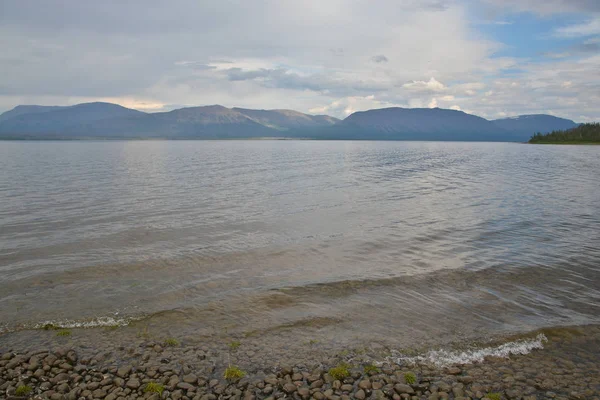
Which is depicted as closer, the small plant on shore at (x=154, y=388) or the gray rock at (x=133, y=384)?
the small plant on shore at (x=154, y=388)

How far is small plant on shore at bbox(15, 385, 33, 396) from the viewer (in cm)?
929

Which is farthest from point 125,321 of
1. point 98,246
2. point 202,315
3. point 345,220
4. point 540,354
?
point 345,220

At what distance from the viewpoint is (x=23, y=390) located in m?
9.38

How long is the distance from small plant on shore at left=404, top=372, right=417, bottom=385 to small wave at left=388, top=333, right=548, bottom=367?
0.87m

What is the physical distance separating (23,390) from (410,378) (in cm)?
972

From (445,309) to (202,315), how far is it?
9227mm

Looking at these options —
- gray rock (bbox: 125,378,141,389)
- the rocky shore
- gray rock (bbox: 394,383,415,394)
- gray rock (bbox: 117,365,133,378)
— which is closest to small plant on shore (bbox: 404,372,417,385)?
the rocky shore

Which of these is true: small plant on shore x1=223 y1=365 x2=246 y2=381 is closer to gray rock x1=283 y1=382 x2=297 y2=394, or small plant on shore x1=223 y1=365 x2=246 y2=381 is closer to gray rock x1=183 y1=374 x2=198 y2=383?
gray rock x1=183 y1=374 x2=198 y2=383

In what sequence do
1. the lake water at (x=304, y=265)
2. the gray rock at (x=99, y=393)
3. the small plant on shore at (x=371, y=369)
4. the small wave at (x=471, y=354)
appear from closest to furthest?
the gray rock at (x=99, y=393) → the small plant on shore at (x=371, y=369) → the small wave at (x=471, y=354) → the lake water at (x=304, y=265)

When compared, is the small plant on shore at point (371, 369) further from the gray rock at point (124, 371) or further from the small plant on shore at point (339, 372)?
the gray rock at point (124, 371)

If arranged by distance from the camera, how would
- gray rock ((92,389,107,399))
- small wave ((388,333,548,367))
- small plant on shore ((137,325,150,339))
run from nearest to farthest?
gray rock ((92,389,107,399)), small wave ((388,333,548,367)), small plant on shore ((137,325,150,339))

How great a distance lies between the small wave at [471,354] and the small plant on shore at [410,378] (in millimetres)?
867

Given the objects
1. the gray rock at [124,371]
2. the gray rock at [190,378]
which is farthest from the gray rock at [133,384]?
the gray rock at [190,378]

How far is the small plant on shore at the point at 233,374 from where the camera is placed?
10203 mm
